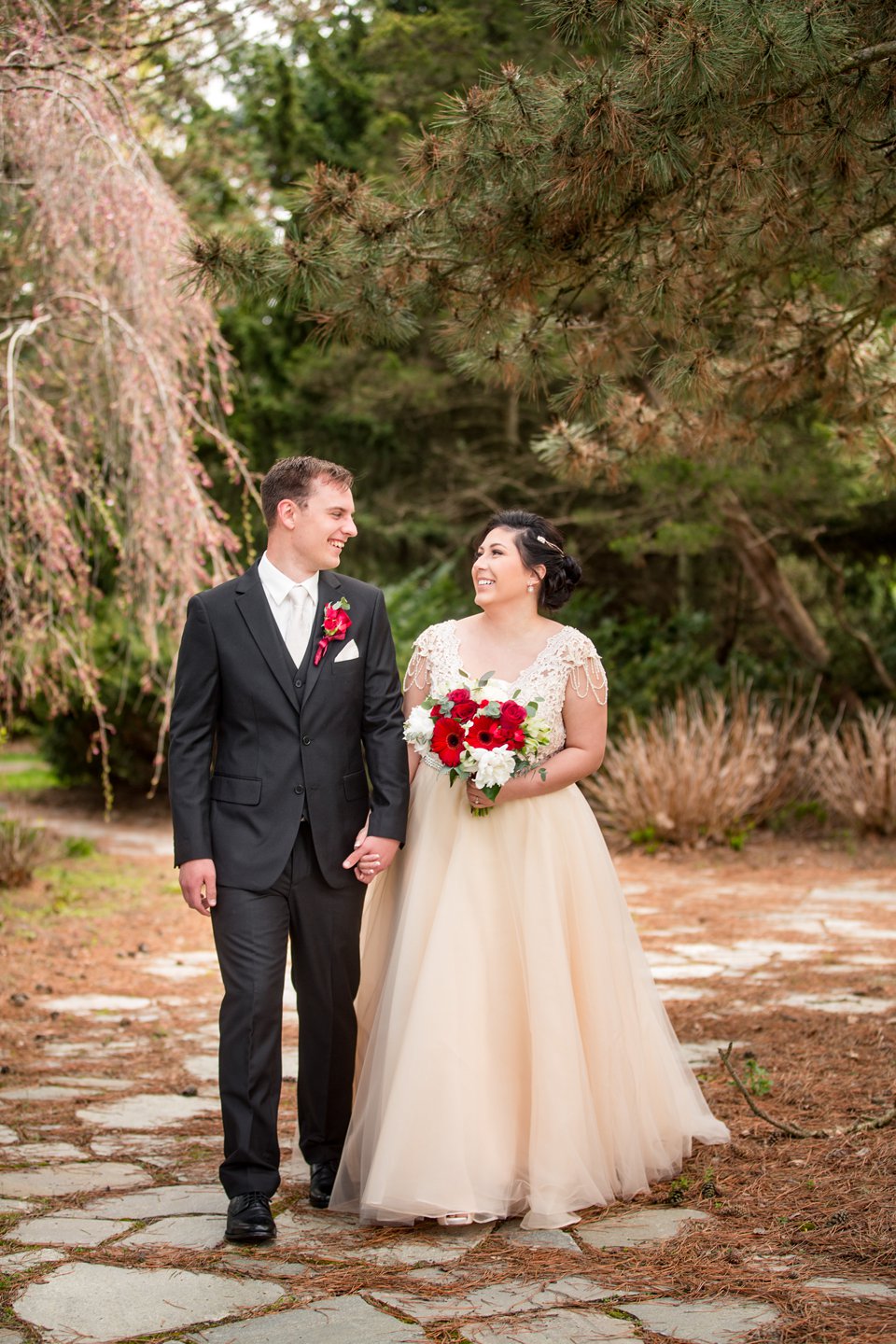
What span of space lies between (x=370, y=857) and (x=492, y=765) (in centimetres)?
43

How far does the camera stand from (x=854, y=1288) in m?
2.94

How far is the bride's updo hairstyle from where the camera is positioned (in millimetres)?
4008

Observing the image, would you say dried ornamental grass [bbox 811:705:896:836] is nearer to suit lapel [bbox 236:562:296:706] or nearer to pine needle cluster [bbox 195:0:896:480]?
pine needle cluster [bbox 195:0:896:480]

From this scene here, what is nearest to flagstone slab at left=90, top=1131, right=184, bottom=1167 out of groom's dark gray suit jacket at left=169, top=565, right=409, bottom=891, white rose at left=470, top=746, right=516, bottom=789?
groom's dark gray suit jacket at left=169, top=565, right=409, bottom=891

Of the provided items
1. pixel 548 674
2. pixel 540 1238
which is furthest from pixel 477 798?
pixel 540 1238

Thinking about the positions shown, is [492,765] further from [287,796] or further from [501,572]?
[501,572]

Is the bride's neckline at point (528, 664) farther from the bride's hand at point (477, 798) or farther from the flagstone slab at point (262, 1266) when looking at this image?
the flagstone slab at point (262, 1266)

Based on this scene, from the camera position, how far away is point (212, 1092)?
16.0 ft

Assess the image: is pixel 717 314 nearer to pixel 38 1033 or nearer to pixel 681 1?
pixel 681 1

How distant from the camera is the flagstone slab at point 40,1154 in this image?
4.07 metres

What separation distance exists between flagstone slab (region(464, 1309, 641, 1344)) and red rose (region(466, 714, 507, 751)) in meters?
1.40

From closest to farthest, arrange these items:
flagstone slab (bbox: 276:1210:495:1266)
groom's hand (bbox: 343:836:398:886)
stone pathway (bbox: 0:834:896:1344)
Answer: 1. stone pathway (bbox: 0:834:896:1344)
2. flagstone slab (bbox: 276:1210:495:1266)
3. groom's hand (bbox: 343:836:398:886)

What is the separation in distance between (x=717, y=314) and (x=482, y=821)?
222 cm

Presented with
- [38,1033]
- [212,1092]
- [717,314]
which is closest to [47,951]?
[38,1033]
